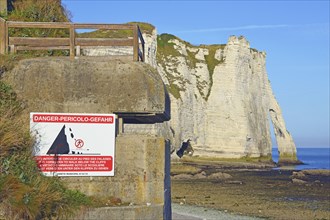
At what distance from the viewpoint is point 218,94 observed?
8331 cm

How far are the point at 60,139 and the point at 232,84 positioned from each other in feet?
248

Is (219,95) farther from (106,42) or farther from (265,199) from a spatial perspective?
(106,42)

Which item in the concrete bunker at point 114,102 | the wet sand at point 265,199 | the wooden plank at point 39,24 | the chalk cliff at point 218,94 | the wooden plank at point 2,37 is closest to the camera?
the concrete bunker at point 114,102

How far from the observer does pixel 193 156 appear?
265 feet

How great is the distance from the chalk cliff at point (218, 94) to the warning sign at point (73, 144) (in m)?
66.4

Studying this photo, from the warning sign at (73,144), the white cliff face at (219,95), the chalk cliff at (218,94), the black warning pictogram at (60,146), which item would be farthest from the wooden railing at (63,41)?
the white cliff face at (219,95)

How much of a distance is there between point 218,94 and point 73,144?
74.9 m

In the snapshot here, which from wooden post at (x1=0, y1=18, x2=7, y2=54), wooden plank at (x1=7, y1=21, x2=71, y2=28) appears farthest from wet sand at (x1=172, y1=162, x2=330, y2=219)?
wooden post at (x1=0, y1=18, x2=7, y2=54)

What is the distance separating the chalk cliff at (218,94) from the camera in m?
79.2

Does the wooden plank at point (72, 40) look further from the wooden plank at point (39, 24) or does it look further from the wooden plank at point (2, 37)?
the wooden plank at point (2, 37)

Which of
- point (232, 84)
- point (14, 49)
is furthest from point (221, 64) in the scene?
point (14, 49)

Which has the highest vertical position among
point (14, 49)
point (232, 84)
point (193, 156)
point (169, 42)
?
point (169, 42)

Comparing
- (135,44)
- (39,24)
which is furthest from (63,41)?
(135,44)

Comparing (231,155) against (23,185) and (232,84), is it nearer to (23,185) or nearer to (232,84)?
(232,84)
